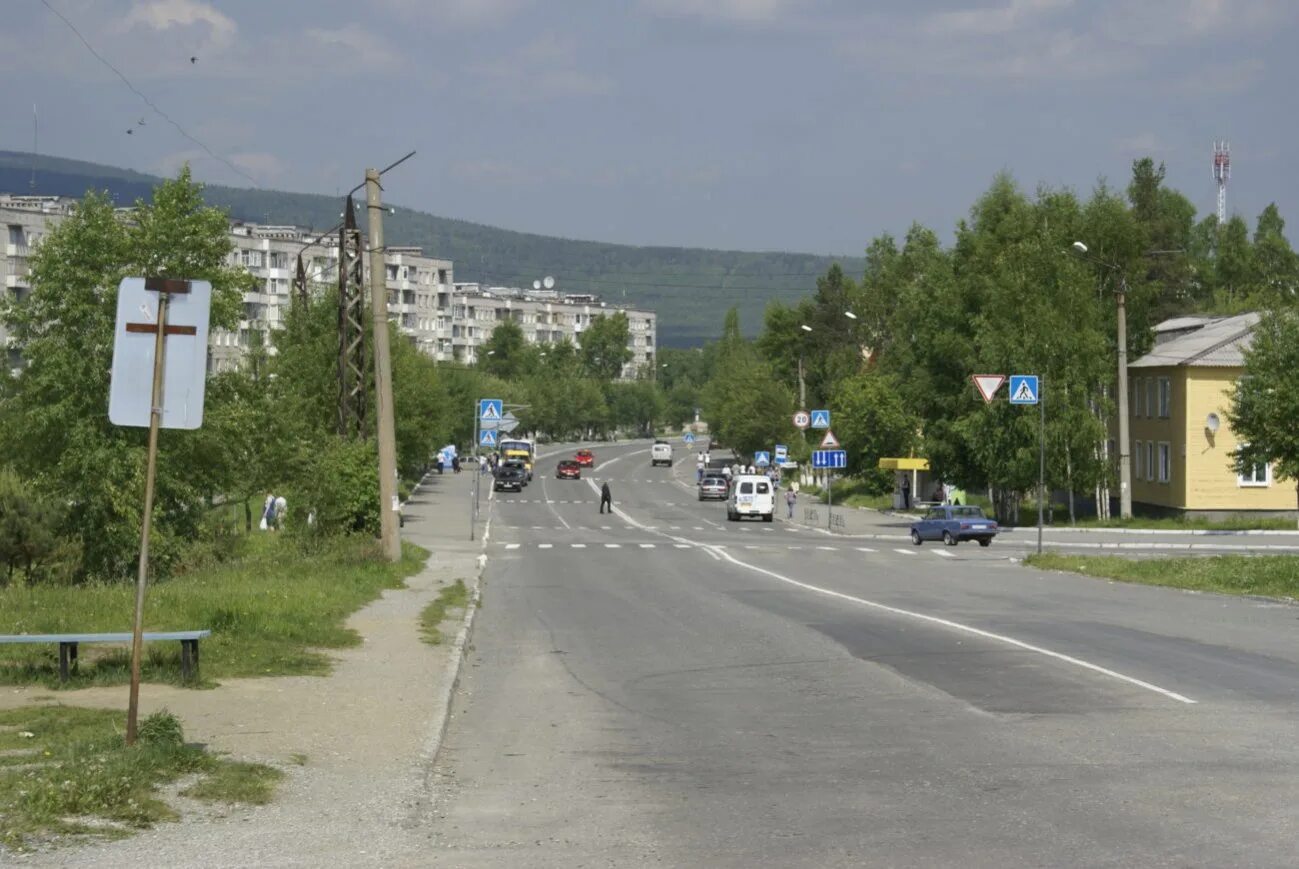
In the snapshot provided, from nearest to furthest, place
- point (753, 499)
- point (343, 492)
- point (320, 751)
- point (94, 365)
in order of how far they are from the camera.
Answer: point (320, 751), point (94, 365), point (343, 492), point (753, 499)

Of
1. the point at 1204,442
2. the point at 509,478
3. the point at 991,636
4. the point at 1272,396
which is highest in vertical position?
the point at 1272,396

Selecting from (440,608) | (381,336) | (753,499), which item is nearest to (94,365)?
(381,336)

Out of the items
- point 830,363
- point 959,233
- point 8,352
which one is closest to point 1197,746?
point 8,352

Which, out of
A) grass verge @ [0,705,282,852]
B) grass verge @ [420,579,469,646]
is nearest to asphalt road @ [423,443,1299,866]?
grass verge @ [420,579,469,646]

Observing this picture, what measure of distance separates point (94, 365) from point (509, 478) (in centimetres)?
6712

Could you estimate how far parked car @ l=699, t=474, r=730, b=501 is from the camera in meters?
90.4

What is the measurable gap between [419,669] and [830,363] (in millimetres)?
93860

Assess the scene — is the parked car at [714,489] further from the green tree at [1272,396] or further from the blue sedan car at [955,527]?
the green tree at [1272,396]

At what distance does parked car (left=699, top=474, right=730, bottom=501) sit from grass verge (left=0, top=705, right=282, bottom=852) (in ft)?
260

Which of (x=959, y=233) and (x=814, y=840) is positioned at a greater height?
(x=959, y=233)

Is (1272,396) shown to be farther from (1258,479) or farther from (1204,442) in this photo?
(1258,479)

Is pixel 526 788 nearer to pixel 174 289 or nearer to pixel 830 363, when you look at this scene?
pixel 174 289

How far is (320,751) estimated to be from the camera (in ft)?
35.9

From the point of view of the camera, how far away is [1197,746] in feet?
37.1
